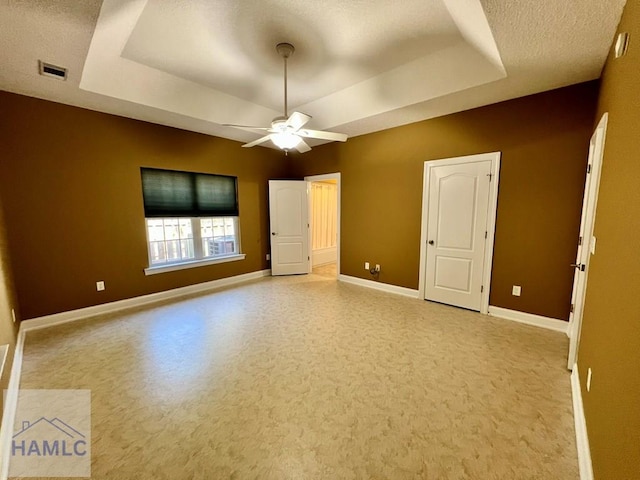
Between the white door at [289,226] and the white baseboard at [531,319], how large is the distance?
342 centimetres

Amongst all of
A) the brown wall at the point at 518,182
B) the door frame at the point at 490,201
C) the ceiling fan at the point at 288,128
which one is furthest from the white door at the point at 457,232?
the ceiling fan at the point at 288,128

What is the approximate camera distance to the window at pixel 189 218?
3.90m

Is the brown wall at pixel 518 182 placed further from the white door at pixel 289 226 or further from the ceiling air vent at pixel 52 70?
the ceiling air vent at pixel 52 70

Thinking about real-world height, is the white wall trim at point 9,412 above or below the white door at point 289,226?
below

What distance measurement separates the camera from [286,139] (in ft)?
9.09

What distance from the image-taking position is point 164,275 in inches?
157

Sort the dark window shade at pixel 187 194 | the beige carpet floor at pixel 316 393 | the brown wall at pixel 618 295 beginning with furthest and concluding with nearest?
the dark window shade at pixel 187 194 → the beige carpet floor at pixel 316 393 → the brown wall at pixel 618 295

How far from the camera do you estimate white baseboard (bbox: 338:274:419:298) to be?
13.3ft

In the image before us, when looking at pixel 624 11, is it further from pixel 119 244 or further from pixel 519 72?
pixel 119 244

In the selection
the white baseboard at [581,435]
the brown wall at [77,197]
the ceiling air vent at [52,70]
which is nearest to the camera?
the white baseboard at [581,435]

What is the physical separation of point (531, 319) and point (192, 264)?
4.73 metres

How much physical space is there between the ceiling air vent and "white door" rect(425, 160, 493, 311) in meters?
4.18

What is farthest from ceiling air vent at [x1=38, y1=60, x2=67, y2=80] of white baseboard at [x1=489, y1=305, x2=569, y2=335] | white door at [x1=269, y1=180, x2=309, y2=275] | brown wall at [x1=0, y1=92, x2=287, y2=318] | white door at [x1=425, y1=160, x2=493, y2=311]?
white baseboard at [x1=489, y1=305, x2=569, y2=335]

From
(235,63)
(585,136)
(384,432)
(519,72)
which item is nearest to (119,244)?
(235,63)
